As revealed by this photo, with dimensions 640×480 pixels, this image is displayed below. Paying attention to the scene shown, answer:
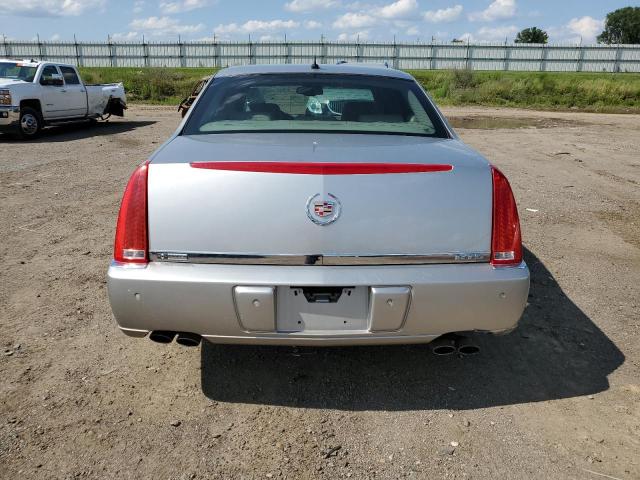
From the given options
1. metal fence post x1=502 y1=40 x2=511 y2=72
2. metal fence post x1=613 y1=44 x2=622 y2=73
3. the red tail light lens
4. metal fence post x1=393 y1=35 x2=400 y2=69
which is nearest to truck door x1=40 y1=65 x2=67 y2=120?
the red tail light lens

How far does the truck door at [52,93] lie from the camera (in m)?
13.7

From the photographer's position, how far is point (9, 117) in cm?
1270

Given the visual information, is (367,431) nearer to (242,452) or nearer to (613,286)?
(242,452)

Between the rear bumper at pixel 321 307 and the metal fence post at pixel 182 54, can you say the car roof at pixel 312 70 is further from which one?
the metal fence post at pixel 182 54

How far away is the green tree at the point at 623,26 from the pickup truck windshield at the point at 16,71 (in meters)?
109

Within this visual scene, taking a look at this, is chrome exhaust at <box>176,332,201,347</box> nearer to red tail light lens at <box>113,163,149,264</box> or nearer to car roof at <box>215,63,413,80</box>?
red tail light lens at <box>113,163,149,264</box>

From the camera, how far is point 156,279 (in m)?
2.57

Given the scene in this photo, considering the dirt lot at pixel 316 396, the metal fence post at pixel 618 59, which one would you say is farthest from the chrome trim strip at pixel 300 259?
the metal fence post at pixel 618 59

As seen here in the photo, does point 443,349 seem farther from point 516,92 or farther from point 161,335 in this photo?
point 516,92

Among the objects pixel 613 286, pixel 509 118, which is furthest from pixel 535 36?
pixel 613 286

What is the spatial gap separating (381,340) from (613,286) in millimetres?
2797

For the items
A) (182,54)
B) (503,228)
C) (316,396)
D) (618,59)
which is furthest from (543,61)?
(316,396)

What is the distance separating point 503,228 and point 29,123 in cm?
1334

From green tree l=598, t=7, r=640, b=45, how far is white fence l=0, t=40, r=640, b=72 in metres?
63.1
